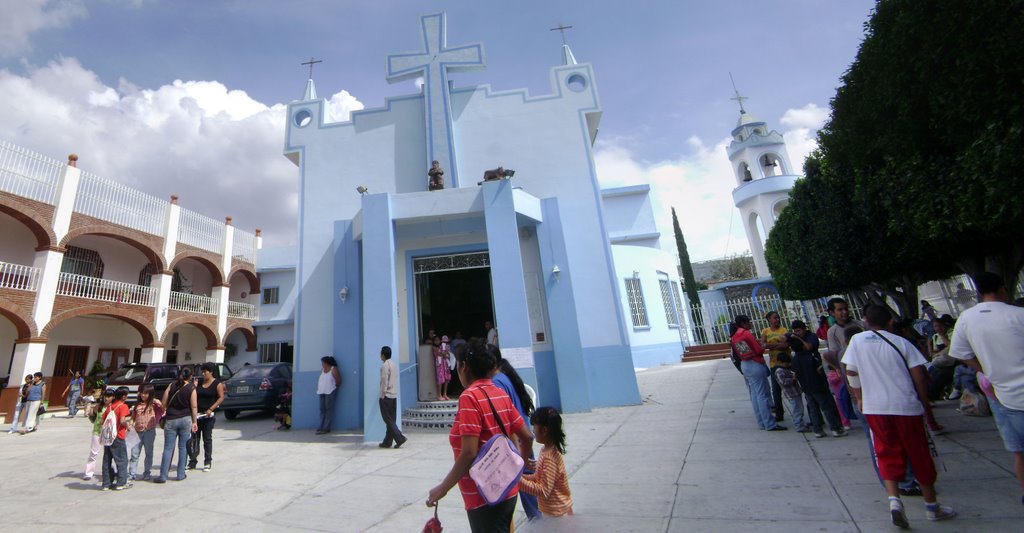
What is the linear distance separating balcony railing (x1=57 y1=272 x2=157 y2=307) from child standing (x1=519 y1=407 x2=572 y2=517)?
1935cm

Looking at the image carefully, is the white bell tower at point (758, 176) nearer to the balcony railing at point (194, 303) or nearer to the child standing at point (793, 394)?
the child standing at point (793, 394)

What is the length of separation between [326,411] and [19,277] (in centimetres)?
1340

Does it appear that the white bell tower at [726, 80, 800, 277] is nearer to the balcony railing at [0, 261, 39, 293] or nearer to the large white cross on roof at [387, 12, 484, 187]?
the large white cross on roof at [387, 12, 484, 187]

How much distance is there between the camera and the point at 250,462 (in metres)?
6.32

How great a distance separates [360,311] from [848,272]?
10.0 m

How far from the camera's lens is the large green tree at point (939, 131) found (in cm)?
350

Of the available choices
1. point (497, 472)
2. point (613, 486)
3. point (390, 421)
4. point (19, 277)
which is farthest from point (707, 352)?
point (19, 277)

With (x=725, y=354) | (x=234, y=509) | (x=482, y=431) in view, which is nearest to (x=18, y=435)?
(x=234, y=509)

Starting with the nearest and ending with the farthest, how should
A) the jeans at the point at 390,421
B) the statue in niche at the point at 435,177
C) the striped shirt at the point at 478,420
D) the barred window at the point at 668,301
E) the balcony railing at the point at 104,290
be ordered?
the striped shirt at the point at 478,420, the jeans at the point at 390,421, the statue in niche at the point at 435,177, the balcony railing at the point at 104,290, the barred window at the point at 668,301

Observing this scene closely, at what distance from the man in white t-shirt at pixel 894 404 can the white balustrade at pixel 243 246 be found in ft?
82.2

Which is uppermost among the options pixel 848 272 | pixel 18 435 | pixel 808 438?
pixel 848 272

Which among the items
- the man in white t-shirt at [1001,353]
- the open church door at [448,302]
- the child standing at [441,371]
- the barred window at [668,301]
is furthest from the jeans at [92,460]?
the barred window at [668,301]

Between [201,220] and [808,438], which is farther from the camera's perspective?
[201,220]

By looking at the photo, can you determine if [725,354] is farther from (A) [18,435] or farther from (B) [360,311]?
(A) [18,435]
